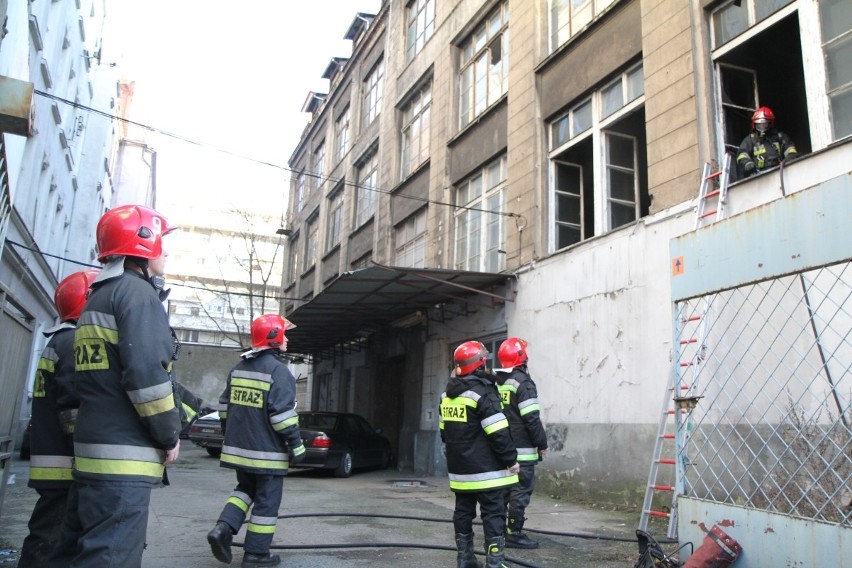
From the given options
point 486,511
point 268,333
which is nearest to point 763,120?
point 486,511

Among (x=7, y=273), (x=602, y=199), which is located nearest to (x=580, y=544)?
(x=602, y=199)

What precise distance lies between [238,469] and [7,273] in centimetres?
848

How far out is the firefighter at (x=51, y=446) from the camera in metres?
3.79

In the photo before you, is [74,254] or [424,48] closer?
[424,48]

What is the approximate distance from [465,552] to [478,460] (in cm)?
67

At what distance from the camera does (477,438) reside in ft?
15.4

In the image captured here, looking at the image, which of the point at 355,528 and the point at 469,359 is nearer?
the point at 469,359

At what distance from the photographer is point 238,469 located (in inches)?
195

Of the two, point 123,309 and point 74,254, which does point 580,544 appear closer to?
point 123,309

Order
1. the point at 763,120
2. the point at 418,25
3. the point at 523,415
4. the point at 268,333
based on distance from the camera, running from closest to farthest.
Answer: the point at 268,333
the point at 523,415
the point at 763,120
the point at 418,25

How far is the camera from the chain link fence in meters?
5.51

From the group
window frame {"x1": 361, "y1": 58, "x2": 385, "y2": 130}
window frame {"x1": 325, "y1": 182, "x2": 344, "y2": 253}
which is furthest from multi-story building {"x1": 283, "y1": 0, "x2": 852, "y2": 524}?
window frame {"x1": 325, "y1": 182, "x2": 344, "y2": 253}

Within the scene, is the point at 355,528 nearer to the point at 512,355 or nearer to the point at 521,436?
the point at 521,436

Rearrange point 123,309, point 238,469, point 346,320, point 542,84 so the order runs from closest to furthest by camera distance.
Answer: point 123,309, point 238,469, point 542,84, point 346,320
